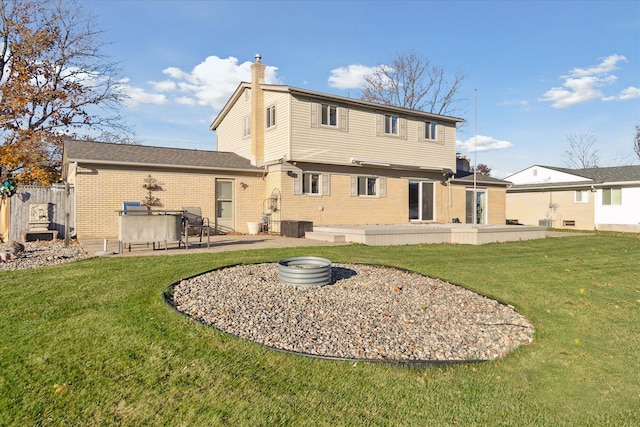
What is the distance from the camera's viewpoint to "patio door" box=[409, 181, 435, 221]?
19.2m

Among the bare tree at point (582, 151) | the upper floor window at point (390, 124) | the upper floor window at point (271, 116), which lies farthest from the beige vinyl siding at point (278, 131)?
the bare tree at point (582, 151)

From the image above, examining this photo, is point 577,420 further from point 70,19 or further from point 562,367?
point 70,19

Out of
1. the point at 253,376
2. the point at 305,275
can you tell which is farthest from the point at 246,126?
the point at 253,376

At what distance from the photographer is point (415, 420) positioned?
272cm

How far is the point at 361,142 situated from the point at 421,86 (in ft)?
64.3

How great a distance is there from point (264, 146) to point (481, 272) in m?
11.4

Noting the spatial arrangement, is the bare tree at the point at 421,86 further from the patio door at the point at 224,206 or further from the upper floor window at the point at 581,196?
the patio door at the point at 224,206

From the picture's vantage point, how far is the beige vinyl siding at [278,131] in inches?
604

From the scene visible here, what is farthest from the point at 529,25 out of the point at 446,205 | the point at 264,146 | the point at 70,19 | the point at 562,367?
the point at 70,19

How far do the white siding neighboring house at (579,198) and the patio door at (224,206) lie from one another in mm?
20850

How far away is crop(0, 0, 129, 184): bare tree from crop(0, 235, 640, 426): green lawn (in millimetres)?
18224

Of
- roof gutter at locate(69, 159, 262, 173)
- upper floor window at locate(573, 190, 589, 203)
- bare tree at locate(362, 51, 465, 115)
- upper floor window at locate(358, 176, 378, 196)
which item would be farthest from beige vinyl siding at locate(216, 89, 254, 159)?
upper floor window at locate(573, 190, 589, 203)

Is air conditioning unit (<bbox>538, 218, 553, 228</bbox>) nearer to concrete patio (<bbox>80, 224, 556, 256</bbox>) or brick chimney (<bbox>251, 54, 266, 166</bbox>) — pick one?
concrete patio (<bbox>80, 224, 556, 256</bbox>)

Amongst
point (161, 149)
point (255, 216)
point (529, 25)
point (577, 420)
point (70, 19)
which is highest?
point (70, 19)
